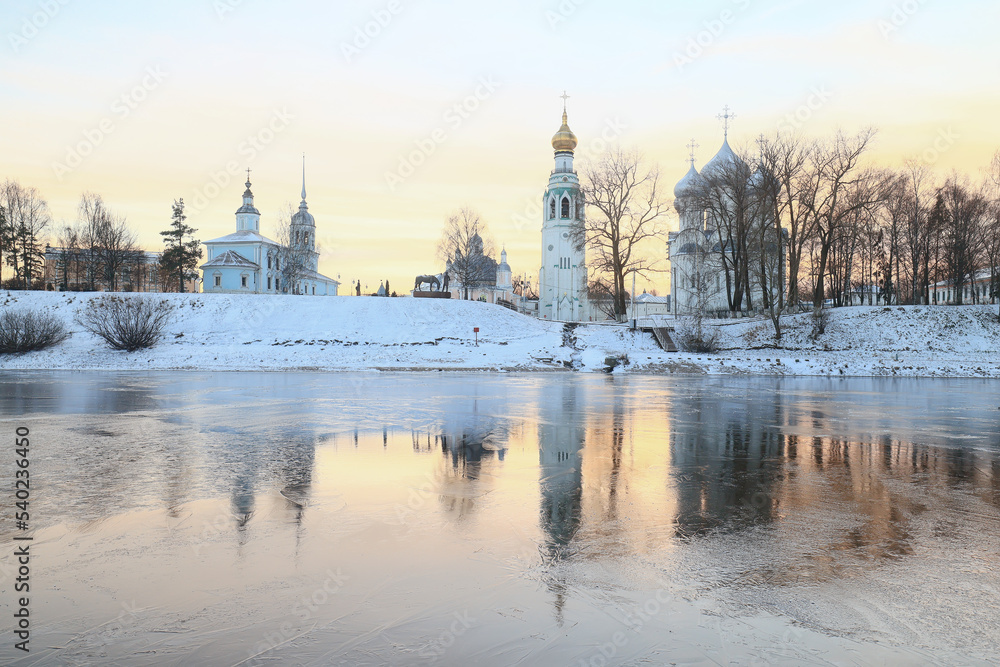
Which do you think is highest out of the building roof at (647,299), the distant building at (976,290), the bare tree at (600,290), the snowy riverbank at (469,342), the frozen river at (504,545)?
the building roof at (647,299)

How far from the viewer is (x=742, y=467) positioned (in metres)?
9.32

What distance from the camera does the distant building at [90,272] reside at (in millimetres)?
63744

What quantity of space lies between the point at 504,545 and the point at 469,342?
3383cm

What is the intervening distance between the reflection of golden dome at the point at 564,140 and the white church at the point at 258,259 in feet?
96.2

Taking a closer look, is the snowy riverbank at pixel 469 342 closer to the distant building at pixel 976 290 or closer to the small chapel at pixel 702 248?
the small chapel at pixel 702 248

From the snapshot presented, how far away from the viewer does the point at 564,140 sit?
2749 inches

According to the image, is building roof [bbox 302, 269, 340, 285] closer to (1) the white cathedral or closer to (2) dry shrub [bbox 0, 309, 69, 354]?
(1) the white cathedral

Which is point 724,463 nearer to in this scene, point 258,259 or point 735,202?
point 735,202

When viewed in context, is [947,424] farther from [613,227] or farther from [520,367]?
[613,227]

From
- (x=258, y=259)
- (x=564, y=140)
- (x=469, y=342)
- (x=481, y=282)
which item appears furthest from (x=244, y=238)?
(x=469, y=342)

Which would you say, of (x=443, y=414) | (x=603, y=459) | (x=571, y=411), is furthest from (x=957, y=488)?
(x=443, y=414)

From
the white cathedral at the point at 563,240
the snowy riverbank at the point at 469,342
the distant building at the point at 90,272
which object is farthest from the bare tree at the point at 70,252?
the white cathedral at the point at 563,240

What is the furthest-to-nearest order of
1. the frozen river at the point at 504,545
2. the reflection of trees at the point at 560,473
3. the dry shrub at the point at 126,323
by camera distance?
the dry shrub at the point at 126,323
the reflection of trees at the point at 560,473
the frozen river at the point at 504,545

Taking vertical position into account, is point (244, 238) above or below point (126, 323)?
above
